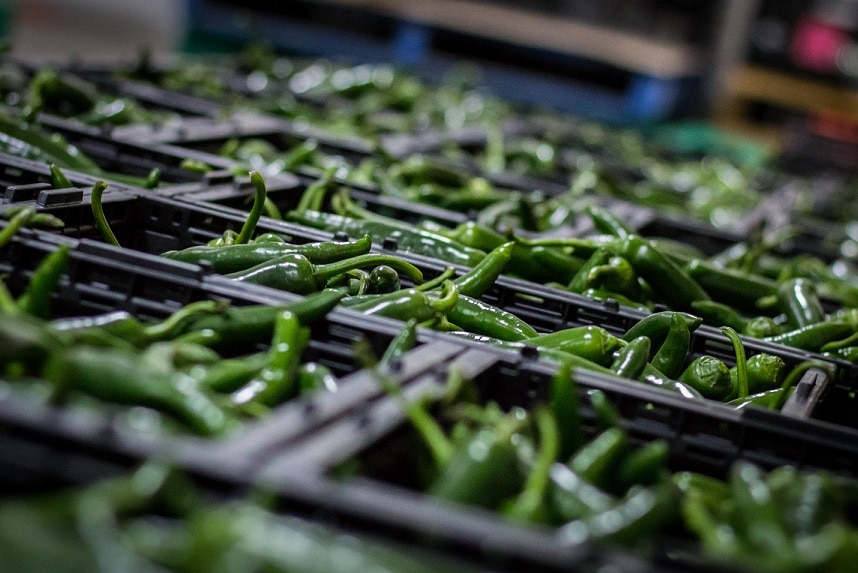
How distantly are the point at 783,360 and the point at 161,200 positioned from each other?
69.1 inches

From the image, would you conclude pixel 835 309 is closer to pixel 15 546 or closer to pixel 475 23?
pixel 15 546

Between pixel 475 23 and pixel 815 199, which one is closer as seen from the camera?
pixel 815 199

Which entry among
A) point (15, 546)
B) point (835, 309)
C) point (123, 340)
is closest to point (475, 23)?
point (835, 309)

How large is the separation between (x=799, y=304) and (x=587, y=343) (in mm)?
1172

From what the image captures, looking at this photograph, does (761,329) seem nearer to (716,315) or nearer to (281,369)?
(716,315)

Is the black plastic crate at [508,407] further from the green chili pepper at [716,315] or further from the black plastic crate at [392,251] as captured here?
the green chili pepper at [716,315]

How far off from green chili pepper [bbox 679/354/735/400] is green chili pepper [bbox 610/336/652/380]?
229mm

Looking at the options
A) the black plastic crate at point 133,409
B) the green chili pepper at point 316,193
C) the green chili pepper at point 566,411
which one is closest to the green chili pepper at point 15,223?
the black plastic crate at point 133,409

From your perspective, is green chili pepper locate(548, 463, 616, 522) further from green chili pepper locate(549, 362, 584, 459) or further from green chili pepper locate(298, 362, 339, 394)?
green chili pepper locate(298, 362, 339, 394)

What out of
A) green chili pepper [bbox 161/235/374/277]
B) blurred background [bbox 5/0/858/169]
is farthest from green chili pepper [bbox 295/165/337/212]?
blurred background [bbox 5/0/858/169]

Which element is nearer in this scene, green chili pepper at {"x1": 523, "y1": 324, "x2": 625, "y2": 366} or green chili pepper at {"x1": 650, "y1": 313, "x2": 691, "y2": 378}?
green chili pepper at {"x1": 523, "y1": 324, "x2": 625, "y2": 366}

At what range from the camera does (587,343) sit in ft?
7.98

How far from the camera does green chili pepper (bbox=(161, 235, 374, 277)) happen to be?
100 inches

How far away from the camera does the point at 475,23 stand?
10.9 metres
